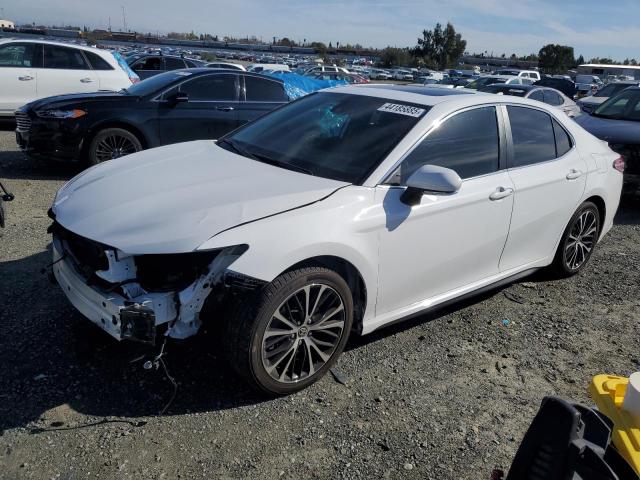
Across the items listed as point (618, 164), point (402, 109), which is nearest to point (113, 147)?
point (402, 109)

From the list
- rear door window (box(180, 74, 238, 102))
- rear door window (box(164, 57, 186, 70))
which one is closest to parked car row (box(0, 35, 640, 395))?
rear door window (box(180, 74, 238, 102))

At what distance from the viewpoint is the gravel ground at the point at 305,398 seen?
2648 mm

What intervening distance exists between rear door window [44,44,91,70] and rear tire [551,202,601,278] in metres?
9.34

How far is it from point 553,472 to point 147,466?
1.83 meters

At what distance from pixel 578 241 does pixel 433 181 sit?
2429 mm

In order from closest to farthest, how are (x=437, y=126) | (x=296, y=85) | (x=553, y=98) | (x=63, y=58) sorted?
(x=437, y=126), (x=296, y=85), (x=63, y=58), (x=553, y=98)

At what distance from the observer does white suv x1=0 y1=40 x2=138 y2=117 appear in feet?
33.2

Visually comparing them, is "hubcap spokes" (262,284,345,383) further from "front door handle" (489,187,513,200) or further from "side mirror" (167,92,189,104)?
"side mirror" (167,92,189,104)

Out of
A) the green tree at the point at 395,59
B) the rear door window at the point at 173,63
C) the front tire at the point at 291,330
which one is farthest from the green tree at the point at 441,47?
the front tire at the point at 291,330

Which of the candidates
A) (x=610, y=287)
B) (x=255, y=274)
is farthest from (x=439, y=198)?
(x=610, y=287)

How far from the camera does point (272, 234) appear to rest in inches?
111

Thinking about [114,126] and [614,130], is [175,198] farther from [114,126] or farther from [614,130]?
[614,130]

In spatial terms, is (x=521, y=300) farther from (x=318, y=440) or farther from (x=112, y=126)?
(x=112, y=126)

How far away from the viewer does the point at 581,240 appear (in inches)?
195
